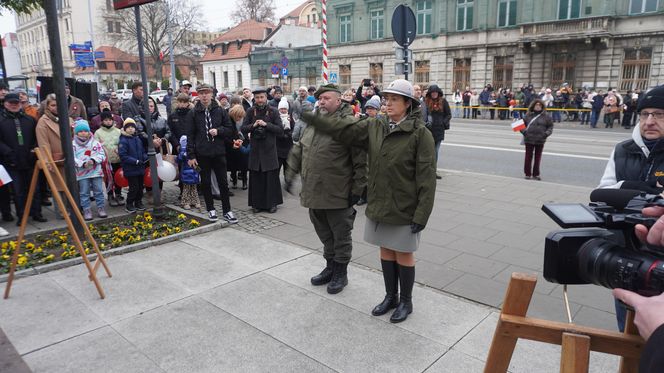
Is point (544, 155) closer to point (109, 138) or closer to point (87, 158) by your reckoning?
point (109, 138)

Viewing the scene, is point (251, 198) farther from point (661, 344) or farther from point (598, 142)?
point (598, 142)

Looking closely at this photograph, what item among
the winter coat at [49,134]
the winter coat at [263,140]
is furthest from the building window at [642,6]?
the winter coat at [49,134]

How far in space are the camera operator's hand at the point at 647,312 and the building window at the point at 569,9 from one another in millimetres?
34264

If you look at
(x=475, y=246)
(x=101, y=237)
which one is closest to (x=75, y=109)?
(x=101, y=237)

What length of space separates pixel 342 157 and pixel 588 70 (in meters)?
31.3

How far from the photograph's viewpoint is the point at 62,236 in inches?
245

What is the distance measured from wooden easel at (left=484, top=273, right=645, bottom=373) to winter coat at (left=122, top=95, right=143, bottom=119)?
323 inches

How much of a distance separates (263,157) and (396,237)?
408cm

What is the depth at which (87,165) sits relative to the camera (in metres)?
7.23

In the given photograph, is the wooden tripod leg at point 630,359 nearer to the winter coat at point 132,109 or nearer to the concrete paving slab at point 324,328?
the concrete paving slab at point 324,328

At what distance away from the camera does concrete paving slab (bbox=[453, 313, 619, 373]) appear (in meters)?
3.30

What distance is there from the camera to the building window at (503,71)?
111ft

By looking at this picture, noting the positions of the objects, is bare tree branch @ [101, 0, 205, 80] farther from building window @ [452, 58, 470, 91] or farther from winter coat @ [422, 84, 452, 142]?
winter coat @ [422, 84, 452, 142]

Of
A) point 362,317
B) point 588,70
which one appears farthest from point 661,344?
point 588,70
